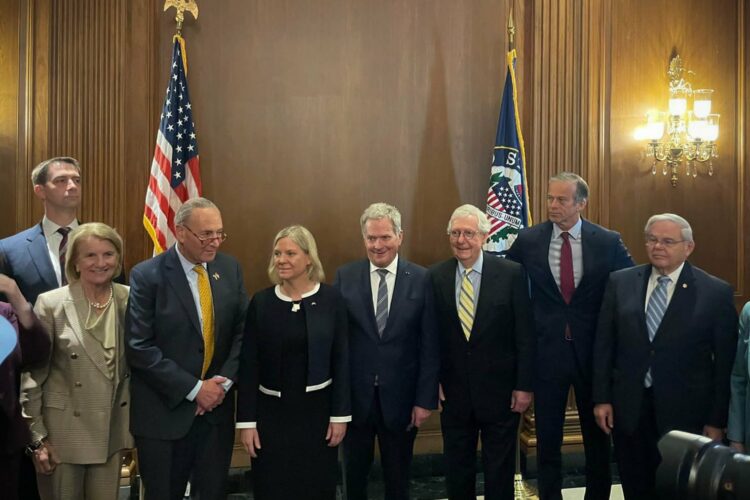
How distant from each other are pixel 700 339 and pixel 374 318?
148 cm

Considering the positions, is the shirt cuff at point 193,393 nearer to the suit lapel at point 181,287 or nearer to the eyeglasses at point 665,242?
the suit lapel at point 181,287

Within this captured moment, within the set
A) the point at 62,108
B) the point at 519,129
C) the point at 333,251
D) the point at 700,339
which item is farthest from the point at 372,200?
the point at 700,339

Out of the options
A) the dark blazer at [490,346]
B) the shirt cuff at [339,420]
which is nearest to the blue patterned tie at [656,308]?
the dark blazer at [490,346]

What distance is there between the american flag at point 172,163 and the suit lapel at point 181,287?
1.17 m

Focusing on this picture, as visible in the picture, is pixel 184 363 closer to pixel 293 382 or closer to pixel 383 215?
pixel 293 382

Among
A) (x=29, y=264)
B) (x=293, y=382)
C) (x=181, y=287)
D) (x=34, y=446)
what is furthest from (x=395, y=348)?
(x=29, y=264)

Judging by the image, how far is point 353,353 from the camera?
12.3 feet

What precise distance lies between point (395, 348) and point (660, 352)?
3.97ft

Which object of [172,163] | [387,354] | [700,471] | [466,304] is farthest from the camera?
[172,163]

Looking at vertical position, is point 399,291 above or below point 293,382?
above

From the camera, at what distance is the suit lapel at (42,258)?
11.8 feet

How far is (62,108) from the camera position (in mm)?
4621

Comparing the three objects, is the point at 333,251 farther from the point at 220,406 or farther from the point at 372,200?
the point at 220,406

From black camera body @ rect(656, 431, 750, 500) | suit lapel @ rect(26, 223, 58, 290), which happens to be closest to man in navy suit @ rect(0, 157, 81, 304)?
suit lapel @ rect(26, 223, 58, 290)
